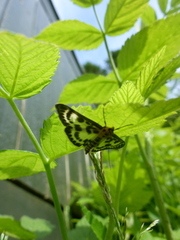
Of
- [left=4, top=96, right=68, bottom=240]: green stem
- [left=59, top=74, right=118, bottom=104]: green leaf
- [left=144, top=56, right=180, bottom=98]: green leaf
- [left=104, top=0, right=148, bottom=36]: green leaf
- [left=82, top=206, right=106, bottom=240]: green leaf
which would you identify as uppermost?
[left=104, top=0, right=148, bottom=36]: green leaf

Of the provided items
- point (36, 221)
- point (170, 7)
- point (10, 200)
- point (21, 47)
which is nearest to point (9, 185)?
point (10, 200)

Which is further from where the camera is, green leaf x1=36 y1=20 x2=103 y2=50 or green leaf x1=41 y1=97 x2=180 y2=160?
green leaf x1=36 y1=20 x2=103 y2=50

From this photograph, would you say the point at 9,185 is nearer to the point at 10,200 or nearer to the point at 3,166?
the point at 10,200

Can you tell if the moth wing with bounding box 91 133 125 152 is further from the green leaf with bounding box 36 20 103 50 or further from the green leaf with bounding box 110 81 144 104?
the green leaf with bounding box 36 20 103 50

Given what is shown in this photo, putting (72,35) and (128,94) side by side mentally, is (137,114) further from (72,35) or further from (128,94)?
(72,35)

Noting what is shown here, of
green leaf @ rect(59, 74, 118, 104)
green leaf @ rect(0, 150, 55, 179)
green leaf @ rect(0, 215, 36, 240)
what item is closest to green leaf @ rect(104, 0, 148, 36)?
green leaf @ rect(59, 74, 118, 104)

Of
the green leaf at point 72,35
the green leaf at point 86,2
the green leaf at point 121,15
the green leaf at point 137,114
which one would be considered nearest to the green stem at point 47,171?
the green leaf at point 137,114

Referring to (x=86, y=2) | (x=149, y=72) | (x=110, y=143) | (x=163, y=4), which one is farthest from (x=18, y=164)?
(x=163, y=4)
